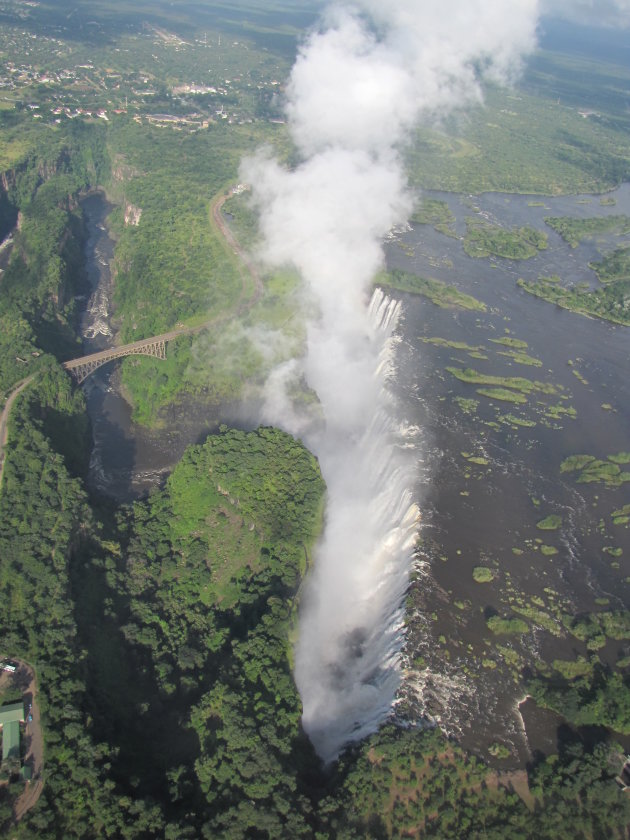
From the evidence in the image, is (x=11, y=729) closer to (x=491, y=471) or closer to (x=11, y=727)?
(x=11, y=727)

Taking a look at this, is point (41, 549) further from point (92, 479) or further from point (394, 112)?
point (394, 112)

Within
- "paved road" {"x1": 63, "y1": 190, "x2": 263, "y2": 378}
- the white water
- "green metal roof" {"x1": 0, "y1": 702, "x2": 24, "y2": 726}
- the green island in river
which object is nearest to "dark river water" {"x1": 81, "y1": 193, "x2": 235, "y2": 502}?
the green island in river

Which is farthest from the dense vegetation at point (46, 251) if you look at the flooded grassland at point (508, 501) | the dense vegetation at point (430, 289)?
the dense vegetation at point (430, 289)

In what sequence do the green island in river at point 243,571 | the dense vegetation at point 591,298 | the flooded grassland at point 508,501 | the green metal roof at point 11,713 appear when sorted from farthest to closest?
the dense vegetation at point 591,298 < the flooded grassland at point 508,501 < the green metal roof at point 11,713 < the green island in river at point 243,571

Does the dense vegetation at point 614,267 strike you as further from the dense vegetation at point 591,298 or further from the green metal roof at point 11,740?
the green metal roof at point 11,740

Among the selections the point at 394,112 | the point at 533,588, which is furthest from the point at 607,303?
the point at 394,112

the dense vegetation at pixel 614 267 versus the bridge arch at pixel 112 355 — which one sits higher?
the dense vegetation at pixel 614 267
